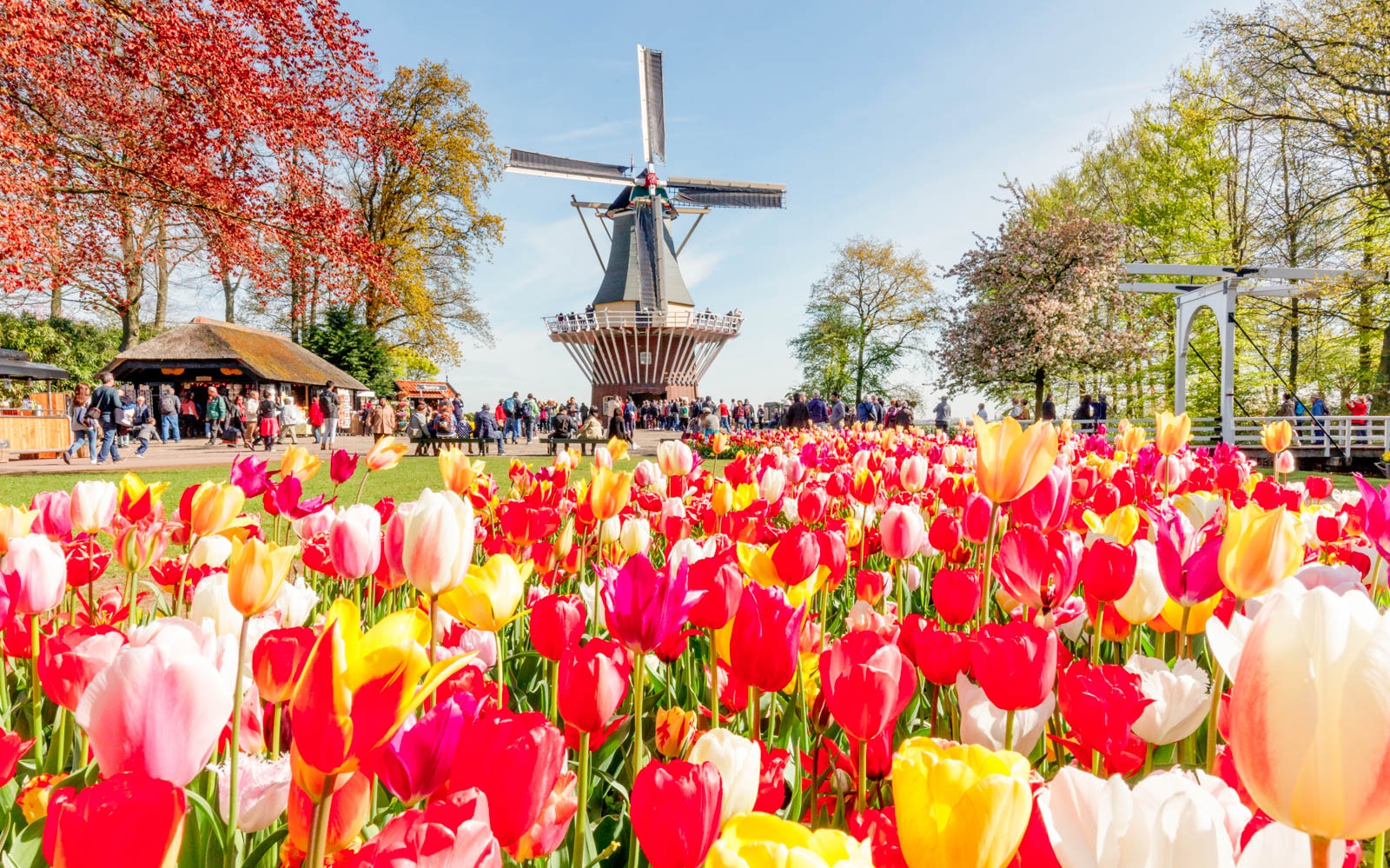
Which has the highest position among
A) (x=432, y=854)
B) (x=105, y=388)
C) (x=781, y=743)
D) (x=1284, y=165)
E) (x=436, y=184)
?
(x=436, y=184)

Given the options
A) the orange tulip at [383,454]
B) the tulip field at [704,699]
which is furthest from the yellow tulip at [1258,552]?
the orange tulip at [383,454]

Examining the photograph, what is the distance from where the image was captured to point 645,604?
1.10 m

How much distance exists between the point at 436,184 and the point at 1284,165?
2532 centimetres

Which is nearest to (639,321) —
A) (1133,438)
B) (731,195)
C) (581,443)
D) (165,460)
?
(731,195)

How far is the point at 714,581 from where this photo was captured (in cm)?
122

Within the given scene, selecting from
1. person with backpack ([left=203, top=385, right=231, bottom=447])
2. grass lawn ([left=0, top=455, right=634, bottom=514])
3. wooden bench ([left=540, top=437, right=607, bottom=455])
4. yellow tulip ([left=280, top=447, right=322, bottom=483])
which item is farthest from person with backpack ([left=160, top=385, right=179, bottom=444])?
yellow tulip ([left=280, top=447, right=322, bottom=483])

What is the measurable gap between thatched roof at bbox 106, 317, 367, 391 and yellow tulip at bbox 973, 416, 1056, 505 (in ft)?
97.4

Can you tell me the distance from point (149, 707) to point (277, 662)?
33cm

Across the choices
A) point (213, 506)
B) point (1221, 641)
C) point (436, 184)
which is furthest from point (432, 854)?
point (436, 184)

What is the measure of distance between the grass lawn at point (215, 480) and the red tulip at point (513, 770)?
741 cm

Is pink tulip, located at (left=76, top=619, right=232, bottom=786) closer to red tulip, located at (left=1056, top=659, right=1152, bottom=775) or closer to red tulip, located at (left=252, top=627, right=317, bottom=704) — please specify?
red tulip, located at (left=252, top=627, right=317, bottom=704)

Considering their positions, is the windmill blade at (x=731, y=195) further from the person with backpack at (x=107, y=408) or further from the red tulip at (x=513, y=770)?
the red tulip at (x=513, y=770)

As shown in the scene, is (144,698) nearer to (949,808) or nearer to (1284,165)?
(949,808)

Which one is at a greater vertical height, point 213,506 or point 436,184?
point 436,184
